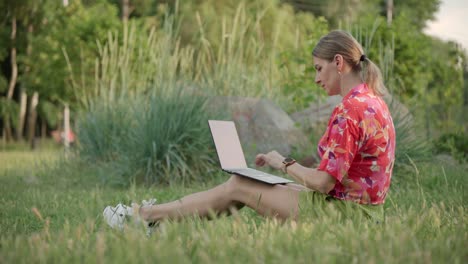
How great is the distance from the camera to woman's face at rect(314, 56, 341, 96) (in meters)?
3.41

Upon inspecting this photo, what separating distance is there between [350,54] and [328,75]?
148 millimetres

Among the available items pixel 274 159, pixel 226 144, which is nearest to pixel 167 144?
pixel 226 144

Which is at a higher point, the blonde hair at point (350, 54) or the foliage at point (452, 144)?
the blonde hair at point (350, 54)

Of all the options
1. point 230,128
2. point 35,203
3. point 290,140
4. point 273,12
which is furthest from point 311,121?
point 273,12

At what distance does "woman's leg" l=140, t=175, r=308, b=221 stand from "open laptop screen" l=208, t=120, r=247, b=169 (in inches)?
5.4

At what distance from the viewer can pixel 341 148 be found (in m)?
3.10

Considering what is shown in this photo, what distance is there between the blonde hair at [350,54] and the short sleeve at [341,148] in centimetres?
36

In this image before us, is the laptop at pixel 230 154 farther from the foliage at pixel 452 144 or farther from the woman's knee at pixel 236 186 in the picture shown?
the foliage at pixel 452 144

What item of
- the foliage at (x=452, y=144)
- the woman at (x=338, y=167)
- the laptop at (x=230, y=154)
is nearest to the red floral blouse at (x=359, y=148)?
the woman at (x=338, y=167)

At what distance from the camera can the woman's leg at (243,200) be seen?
3398 mm

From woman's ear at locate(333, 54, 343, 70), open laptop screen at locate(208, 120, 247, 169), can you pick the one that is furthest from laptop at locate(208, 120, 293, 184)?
woman's ear at locate(333, 54, 343, 70)

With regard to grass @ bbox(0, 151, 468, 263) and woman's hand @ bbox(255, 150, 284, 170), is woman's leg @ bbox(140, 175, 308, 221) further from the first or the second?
grass @ bbox(0, 151, 468, 263)

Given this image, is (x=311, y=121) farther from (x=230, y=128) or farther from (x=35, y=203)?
(x=230, y=128)

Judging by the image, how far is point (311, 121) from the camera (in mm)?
7664
